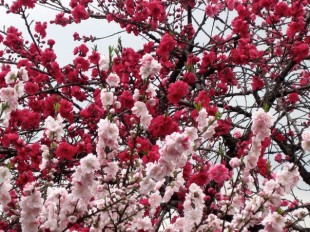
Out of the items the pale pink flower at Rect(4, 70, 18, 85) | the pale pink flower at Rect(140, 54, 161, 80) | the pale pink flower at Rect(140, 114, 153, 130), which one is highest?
the pale pink flower at Rect(4, 70, 18, 85)

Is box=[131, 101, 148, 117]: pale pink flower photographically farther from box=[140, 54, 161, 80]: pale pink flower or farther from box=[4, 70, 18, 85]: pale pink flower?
box=[4, 70, 18, 85]: pale pink flower

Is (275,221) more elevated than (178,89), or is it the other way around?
(178,89)

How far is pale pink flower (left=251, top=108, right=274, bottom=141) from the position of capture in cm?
288

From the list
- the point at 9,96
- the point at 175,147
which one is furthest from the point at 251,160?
the point at 9,96

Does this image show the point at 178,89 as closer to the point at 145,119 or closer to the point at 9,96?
the point at 145,119

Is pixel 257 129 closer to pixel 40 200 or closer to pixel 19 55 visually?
pixel 40 200

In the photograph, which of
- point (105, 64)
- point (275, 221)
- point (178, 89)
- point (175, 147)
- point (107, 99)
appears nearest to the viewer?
point (175, 147)

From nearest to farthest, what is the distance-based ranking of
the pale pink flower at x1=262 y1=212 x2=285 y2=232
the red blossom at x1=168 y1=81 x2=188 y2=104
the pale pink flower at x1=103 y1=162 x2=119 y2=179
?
the pale pink flower at x1=262 y1=212 x2=285 y2=232
the pale pink flower at x1=103 y1=162 x2=119 y2=179
the red blossom at x1=168 y1=81 x2=188 y2=104

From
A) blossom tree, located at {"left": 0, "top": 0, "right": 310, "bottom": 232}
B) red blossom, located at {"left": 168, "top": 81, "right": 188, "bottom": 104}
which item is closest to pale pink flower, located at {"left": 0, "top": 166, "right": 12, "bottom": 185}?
blossom tree, located at {"left": 0, "top": 0, "right": 310, "bottom": 232}

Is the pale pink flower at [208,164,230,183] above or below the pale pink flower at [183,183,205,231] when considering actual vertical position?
above

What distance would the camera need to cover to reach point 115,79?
352 cm

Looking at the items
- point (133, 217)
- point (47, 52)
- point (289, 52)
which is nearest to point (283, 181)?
point (133, 217)

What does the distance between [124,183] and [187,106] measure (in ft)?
9.41

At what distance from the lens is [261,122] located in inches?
114
